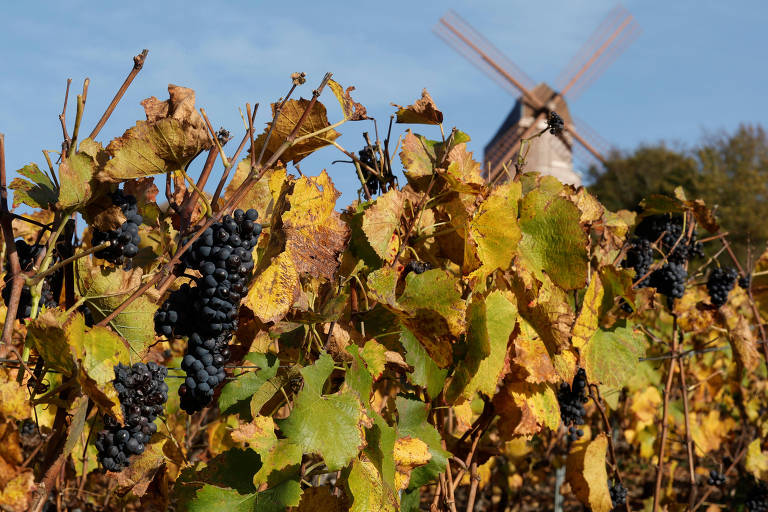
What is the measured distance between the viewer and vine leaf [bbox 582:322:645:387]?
7.08ft

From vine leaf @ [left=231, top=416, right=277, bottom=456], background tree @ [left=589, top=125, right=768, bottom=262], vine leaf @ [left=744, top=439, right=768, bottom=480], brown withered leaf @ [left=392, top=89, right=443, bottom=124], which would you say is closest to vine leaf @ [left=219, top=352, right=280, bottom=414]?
vine leaf @ [left=231, top=416, right=277, bottom=456]

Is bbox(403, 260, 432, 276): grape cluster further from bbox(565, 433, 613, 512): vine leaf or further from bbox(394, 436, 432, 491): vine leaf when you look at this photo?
bbox(565, 433, 613, 512): vine leaf

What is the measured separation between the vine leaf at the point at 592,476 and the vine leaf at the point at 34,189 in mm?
1867

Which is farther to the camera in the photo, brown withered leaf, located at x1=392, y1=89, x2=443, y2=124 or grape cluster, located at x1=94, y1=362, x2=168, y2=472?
brown withered leaf, located at x1=392, y1=89, x2=443, y2=124

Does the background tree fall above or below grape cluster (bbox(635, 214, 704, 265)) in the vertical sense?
above

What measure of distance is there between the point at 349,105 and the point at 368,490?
0.80 meters

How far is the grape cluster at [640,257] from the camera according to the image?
273 centimetres

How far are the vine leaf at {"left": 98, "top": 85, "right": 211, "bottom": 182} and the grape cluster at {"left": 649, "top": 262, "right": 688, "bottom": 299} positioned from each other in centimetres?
207

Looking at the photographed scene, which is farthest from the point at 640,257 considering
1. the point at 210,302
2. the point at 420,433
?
the point at 210,302

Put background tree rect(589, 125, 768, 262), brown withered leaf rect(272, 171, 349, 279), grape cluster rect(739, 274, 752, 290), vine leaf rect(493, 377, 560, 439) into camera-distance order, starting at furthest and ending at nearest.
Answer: background tree rect(589, 125, 768, 262) < grape cluster rect(739, 274, 752, 290) < vine leaf rect(493, 377, 560, 439) < brown withered leaf rect(272, 171, 349, 279)

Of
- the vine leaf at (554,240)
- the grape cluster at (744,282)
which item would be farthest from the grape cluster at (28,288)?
the grape cluster at (744,282)

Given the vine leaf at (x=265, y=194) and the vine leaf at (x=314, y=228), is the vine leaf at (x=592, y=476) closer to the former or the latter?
the vine leaf at (x=314, y=228)

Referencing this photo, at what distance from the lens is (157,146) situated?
1.32 metres

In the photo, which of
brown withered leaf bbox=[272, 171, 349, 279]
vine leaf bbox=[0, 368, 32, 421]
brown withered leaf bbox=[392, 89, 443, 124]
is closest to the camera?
brown withered leaf bbox=[272, 171, 349, 279]
